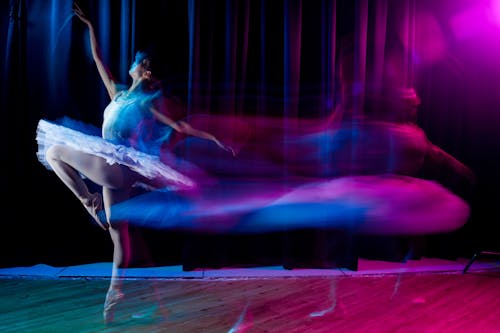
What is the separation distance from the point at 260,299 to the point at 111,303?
1.00 metres

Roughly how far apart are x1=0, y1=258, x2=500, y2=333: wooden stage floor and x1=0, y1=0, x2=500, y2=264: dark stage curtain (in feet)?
1.63

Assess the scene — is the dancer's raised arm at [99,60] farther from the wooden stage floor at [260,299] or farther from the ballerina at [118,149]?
the wooden stage floor at [260,299]

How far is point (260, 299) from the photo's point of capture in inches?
116

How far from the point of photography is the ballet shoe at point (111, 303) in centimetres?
255

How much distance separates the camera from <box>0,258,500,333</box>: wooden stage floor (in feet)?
8.09

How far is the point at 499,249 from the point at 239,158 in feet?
9.87

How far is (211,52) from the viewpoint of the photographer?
3691 millimetres

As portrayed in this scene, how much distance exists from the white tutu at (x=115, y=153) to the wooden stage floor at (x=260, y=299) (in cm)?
85

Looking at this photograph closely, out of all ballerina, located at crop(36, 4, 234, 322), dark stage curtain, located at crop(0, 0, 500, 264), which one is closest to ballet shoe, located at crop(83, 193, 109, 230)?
ballerina, located at crop(36, 4, 234, 322)

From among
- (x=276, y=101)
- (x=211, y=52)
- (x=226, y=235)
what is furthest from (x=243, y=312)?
(x=211, y=52)

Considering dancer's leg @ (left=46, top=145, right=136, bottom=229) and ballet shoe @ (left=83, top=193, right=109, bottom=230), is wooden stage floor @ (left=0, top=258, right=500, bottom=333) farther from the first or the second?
dancer's leg @ (left=46, top=145, right=136, bottom=229)

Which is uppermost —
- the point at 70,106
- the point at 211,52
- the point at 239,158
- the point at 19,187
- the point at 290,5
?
the point at 290,5

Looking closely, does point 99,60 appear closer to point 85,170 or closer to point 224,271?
point 85,170

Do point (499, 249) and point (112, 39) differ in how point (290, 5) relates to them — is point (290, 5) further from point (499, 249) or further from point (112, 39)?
point (499, 249)
